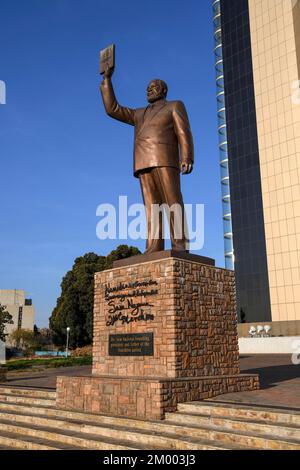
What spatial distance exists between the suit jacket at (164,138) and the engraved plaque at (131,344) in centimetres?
339

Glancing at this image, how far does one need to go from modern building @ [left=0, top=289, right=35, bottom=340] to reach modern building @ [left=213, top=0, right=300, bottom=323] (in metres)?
52.6

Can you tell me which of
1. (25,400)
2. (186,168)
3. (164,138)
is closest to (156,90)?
(164,138)

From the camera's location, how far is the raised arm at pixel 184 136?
29.3ft

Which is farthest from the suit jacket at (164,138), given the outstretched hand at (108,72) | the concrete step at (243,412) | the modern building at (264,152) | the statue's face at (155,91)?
the modern building at (264,152)

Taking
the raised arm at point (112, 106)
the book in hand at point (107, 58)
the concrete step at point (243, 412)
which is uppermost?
the book in hand at point (107, 58)

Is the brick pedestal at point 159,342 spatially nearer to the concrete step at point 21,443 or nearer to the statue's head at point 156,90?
the concrete step at point 21,443

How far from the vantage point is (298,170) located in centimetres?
3195

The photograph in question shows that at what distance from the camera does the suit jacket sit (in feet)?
29.7

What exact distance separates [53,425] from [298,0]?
1376 inches

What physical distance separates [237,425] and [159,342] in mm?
2352

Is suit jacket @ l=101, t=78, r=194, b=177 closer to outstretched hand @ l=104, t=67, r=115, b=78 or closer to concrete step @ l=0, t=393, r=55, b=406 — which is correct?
outstretched hand @ l=104, t=67, r=115, b=78

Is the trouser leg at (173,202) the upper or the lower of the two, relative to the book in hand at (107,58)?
lower

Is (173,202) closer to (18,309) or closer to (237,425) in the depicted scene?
(237,425)
